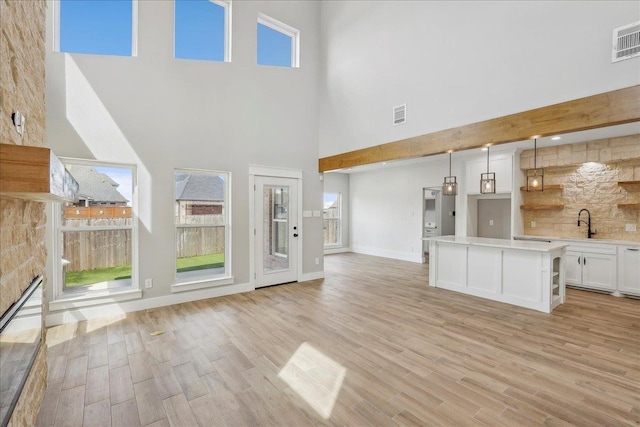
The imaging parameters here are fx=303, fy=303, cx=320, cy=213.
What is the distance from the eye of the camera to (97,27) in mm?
4039

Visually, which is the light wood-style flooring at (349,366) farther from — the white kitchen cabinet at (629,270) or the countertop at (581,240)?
the countertop at (581,240)

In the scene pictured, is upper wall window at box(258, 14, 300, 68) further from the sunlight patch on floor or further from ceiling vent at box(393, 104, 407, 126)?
the sunlight patch on floor

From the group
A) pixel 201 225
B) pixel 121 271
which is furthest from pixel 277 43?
pixel 121 271

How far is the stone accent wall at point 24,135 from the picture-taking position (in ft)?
5.07

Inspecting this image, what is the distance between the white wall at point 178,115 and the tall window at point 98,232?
0.60ft

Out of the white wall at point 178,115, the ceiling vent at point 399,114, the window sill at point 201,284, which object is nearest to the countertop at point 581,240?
the ceiling vent at point 399,114

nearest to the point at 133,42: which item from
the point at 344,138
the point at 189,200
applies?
the point at 189,200

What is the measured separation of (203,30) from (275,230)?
140 inches

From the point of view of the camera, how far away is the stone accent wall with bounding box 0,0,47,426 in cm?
154

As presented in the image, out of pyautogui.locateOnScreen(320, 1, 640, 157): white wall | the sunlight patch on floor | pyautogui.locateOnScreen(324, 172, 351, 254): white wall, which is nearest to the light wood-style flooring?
the sunlight patch on floor

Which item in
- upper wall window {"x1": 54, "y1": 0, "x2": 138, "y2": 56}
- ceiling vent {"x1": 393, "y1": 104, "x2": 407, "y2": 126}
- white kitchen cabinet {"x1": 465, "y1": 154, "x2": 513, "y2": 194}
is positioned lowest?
white kitchen cabinet {"x1": 465, "y1": 154, "x2": 513, "y2": 194}

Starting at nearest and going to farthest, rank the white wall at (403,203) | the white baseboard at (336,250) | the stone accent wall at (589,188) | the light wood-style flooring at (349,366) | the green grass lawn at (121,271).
Answer: 1. the light wood-style flooring at (349,366)
2. the green grass lawn at (121,271)
3. the stone accent wall at (589,188)
4. the white wall at (403,203)
5. the white baseboard at (336,250)

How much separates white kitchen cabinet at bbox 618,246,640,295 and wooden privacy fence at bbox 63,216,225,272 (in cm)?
689

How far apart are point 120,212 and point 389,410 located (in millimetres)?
4095
